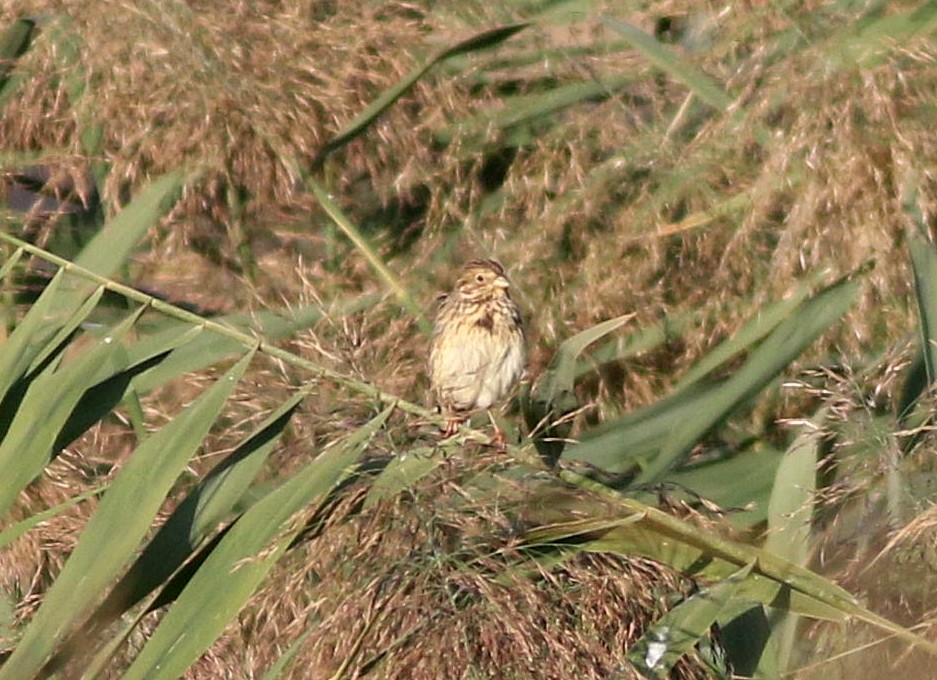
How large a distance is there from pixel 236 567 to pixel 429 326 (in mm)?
1132

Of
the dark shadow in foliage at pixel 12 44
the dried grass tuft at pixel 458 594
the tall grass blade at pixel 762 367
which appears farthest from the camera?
the dark shadow in foliage at pixel 12 44

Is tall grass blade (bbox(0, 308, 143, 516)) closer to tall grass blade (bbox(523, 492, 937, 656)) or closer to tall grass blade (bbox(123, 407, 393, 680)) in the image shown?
tall grass blade (bbox(123, 407, 393, 680))

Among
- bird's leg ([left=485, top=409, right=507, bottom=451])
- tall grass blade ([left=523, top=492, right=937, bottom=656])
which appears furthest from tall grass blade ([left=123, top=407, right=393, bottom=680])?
tall grass blade ([left=523, top=492, right=937, bottom=656])

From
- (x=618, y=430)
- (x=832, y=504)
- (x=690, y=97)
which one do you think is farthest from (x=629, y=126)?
(x=832, y=504)

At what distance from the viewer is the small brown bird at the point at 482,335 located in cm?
300

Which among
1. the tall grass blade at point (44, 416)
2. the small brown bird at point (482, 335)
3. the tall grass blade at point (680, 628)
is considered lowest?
the small brown bird at point (482, 335)

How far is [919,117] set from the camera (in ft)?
7.64

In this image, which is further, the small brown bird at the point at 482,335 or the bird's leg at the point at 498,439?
the small brown bird at the point at 482,335

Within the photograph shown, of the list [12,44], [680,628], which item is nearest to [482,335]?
[12,44]

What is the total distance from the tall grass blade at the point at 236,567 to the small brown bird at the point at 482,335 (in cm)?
93

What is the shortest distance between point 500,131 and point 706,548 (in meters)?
1.38

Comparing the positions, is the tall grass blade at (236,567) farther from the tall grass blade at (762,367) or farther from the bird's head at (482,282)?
the bird's head at (482,282)

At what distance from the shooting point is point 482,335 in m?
3.14

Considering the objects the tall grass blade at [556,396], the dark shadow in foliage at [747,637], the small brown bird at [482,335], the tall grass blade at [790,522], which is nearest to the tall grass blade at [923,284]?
the tall grass blade at [790,522]
